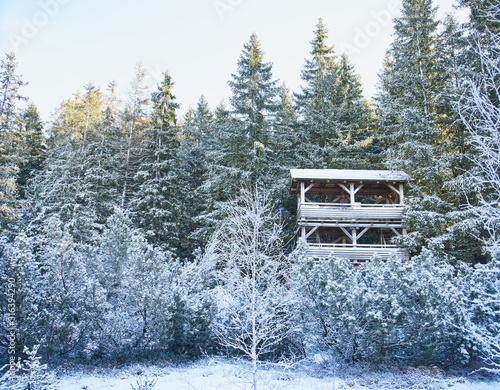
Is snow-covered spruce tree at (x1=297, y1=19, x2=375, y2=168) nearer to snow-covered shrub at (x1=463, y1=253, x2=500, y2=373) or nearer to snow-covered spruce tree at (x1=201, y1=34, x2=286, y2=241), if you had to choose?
snow-covered spruce tree at (x1=201, y1=34, x2=286, y2=241)

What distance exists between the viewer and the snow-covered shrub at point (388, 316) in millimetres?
9312

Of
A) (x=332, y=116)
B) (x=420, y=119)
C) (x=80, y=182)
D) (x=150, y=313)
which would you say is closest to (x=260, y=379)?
(x=150, y=313)

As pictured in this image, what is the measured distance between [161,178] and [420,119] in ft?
51.2

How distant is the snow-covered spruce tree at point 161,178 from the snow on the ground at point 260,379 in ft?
32.9

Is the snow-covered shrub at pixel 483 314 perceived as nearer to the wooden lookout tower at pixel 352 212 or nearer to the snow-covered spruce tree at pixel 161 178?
the wooden lookout tower at pixel 352 212

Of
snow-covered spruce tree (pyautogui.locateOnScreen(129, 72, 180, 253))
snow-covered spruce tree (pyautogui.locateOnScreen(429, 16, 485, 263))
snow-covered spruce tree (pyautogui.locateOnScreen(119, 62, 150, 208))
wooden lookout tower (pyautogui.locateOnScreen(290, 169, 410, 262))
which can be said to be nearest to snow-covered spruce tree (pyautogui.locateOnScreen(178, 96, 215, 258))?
snow-covered spruce tree (pyautogui.locateOnScreen(129, 72, 180, 253))

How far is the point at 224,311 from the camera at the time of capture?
11922 mm

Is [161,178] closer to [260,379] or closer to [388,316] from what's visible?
[260,379]

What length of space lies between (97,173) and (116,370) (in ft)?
52.1

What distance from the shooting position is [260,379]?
28.0ft

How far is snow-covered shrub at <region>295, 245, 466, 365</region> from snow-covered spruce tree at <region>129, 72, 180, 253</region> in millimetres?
11701

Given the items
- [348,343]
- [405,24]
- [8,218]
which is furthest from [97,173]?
[405,24]

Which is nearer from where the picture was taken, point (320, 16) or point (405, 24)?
point (405, 24)

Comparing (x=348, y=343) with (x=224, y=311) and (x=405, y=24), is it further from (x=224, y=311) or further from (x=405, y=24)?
(x=405, y=24)
